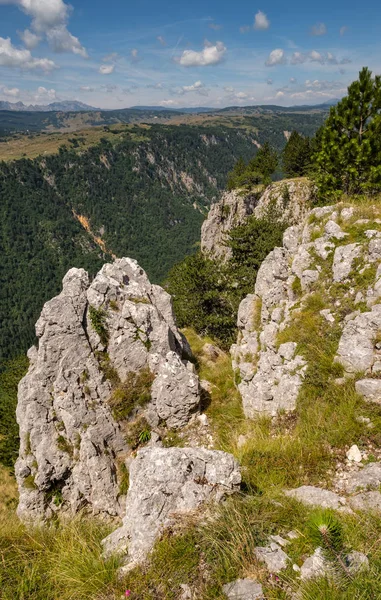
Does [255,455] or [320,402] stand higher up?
[320,402]

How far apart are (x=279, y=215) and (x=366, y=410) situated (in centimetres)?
4587

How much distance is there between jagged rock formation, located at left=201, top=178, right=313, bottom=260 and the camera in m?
54.4

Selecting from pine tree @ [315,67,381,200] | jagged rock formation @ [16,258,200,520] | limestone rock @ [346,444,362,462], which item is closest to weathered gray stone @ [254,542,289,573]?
limestone rock @ [346,444,362,462]

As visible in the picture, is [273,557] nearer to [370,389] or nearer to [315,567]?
[315,567]

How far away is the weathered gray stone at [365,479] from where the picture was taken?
19.9ft

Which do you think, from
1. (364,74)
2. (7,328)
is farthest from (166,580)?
(7,328)

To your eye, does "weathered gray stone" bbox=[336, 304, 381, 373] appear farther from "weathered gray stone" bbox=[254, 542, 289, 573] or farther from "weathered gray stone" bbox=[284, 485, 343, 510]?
"weathered gray stone" bbox=[254, 542, 289, 573]

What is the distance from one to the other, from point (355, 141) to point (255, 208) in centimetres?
3873

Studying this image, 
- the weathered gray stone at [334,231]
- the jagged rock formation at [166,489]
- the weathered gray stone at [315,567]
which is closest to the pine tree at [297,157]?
the weathered gray stone at [334,231]

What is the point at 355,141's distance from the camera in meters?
24.8

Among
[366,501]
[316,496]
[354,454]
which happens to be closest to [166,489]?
[316,496]

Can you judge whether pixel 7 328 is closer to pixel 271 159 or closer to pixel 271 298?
pixel 271 159

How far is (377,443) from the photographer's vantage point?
6.89 meters

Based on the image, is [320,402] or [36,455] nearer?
[320,402]
